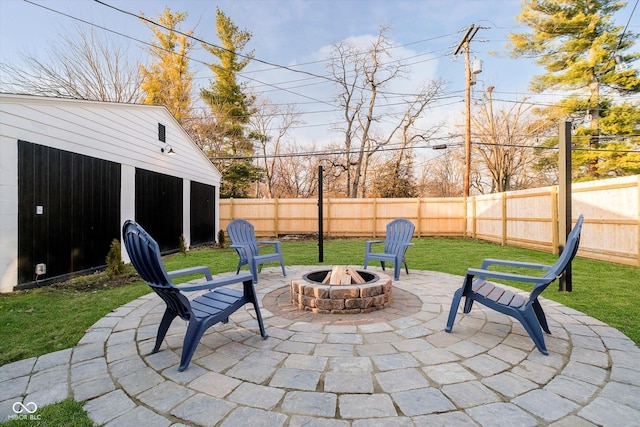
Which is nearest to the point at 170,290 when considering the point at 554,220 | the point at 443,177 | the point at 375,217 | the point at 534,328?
the point at 534,328

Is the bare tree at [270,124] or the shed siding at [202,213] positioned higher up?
the bare tree at [270,124]

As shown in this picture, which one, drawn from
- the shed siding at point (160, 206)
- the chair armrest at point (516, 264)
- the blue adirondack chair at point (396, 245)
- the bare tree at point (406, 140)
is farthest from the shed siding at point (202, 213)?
the bare tree at point (406, 140)

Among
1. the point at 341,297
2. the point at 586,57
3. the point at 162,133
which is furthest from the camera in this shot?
the point at 586,57

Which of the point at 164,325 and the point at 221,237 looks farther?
the point at 221,237

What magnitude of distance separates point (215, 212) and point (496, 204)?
32.0 ft

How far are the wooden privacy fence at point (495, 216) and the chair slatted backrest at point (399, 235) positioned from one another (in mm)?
4260

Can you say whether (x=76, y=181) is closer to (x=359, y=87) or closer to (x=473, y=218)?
(x=473, y=218)

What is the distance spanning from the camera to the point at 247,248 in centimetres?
418

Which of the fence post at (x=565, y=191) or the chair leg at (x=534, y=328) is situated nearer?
the chair leg at (x=534, y=328)

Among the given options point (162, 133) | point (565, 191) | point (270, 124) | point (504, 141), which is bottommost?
point (565, 191)

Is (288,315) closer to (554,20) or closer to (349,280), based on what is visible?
(349,280)

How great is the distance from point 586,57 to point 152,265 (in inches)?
604

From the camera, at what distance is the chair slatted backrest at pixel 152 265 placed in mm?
1794

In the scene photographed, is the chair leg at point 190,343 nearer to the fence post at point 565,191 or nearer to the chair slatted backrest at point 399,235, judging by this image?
the chair slatted backrest at point 399,235
